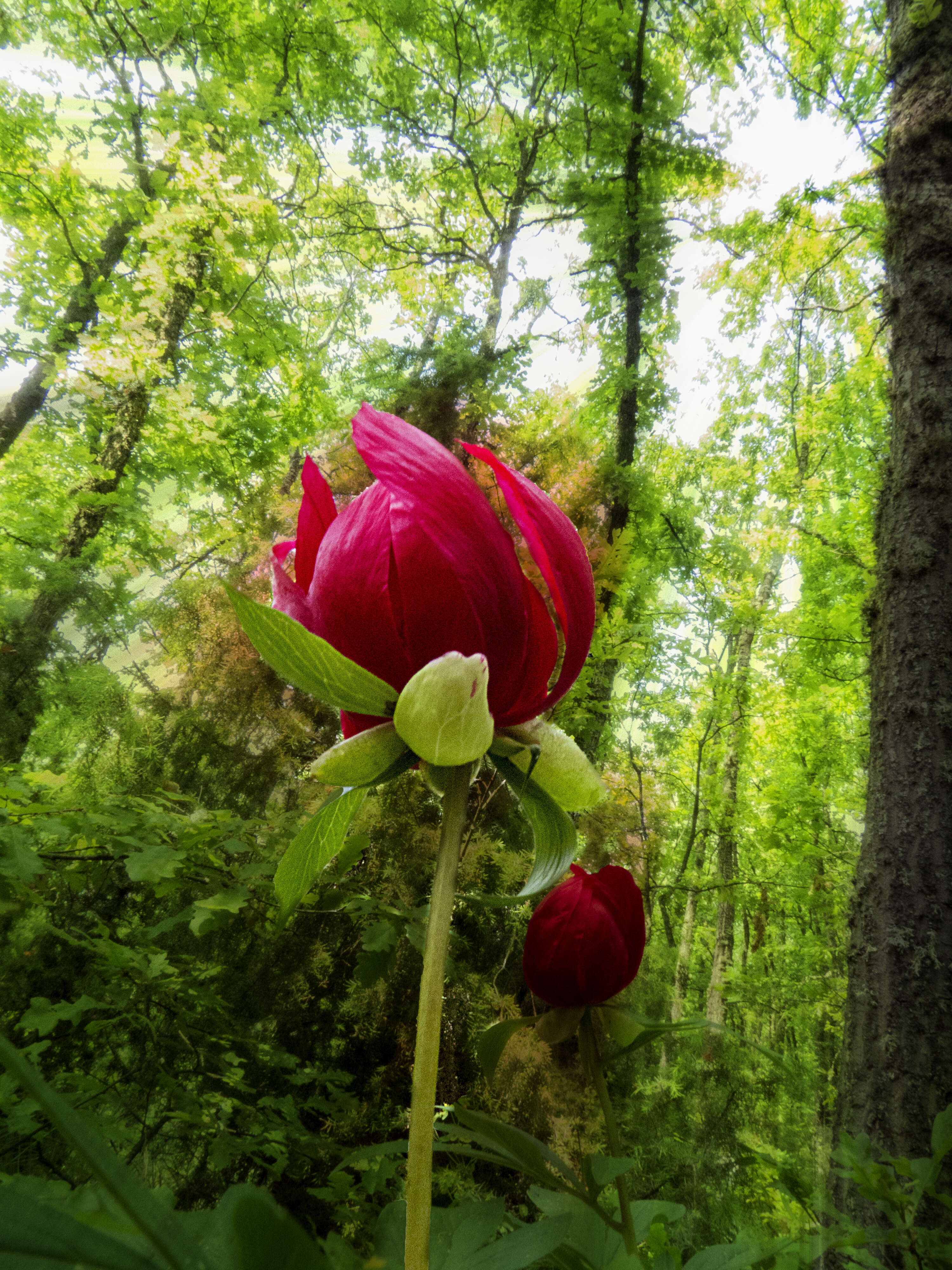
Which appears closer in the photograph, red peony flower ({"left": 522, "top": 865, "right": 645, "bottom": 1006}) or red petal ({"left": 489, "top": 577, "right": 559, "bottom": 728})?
red petal ({"left": 489, "top": 577, "right": 559, "bottom": 728})

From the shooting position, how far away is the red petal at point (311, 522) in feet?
1.08

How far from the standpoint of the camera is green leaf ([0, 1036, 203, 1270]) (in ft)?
0.31

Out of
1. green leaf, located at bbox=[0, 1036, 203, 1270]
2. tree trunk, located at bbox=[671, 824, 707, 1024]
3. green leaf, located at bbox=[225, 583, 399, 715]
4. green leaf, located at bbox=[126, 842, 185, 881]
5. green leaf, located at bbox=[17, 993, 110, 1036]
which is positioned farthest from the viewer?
tree trunk, located at bbox=[671, 824, 707, 1024]

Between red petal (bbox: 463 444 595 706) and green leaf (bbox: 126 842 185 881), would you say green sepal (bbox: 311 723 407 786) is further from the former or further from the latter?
green leaf (bbox: 126 842 185 881)

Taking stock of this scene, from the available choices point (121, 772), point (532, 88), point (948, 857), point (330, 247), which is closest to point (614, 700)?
point (948, 857)

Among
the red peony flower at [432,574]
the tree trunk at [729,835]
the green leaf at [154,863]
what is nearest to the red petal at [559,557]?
the red peony flower at [432,574]

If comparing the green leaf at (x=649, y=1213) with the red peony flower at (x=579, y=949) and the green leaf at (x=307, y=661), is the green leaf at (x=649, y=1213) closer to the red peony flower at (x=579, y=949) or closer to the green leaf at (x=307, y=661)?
the red peony flower at (x=579, y=949)

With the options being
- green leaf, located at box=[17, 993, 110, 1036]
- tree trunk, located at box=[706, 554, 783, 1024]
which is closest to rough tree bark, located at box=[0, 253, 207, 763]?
green leaf, located at box=[17, 993, 110, 1036]

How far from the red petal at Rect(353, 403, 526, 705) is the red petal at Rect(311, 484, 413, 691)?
0.01 metres

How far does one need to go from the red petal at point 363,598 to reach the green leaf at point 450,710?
4 cm

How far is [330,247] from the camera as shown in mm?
6133

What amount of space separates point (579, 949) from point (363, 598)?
0.31 metres

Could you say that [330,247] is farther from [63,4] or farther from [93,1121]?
[93,1121]

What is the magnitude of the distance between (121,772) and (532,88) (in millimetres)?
6013
